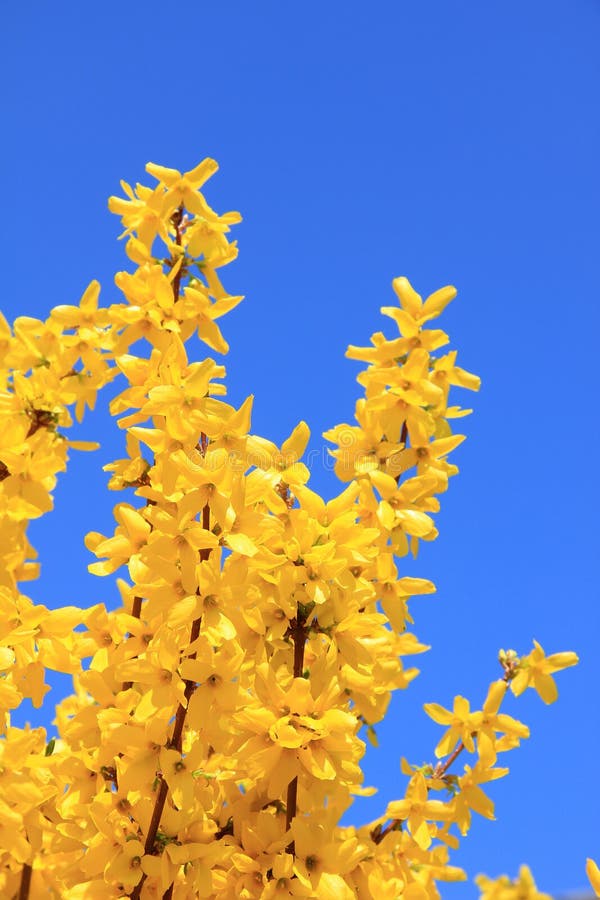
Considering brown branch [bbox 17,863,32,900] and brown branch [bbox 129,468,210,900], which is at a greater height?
brown branch [bbox 129,468,210,900]

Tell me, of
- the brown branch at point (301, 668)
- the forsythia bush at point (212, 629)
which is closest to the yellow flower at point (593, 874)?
the forsythia bush at point (212, 629)

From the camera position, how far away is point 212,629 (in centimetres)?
165

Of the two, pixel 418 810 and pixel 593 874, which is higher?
pixel 418 810

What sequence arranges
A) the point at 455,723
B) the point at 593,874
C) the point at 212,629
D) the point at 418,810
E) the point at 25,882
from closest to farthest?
1. the point at 593,874
2. the point at 212,629
3. the point at 25,882
4. the point at 418,810
5. the point at 455,723

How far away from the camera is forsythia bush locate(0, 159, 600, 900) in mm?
1696

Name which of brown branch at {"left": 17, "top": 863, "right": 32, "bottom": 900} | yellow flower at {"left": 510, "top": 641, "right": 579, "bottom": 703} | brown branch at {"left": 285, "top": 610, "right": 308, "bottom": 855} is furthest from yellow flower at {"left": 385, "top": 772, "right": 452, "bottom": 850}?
brown branch at {"left": 17, "top": 863, "right": 32, "bottom": 900}

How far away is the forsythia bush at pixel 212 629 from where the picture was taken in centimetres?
170

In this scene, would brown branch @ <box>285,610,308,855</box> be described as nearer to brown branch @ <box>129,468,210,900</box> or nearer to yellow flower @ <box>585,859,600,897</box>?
brown branch @ <box>129,468,210,900</box>

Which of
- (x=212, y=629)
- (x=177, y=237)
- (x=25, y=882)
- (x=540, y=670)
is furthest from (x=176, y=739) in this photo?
(x=177, y=237)

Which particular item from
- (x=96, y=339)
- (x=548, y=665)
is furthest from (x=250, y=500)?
(x=548, y=665)

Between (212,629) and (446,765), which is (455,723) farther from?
(212,629)

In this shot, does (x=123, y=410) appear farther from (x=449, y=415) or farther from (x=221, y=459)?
(x=449, y=415)

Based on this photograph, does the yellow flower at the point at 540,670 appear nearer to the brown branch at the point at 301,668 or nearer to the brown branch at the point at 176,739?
the brown branch at the point at 301,668

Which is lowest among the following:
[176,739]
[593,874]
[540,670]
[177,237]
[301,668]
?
[593,874]
